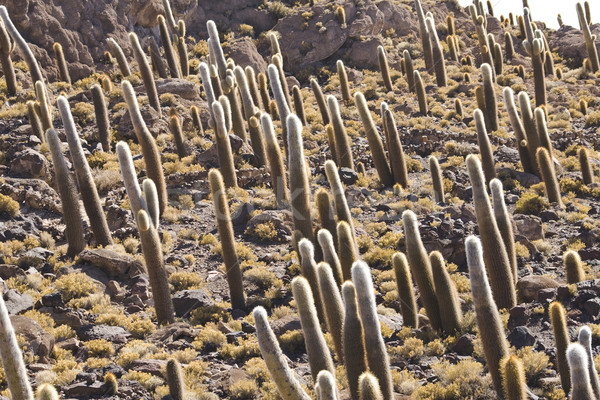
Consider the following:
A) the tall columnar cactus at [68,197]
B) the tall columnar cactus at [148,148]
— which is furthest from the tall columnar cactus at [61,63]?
the tall columnar cactus at [68,197]

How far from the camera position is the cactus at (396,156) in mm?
21391

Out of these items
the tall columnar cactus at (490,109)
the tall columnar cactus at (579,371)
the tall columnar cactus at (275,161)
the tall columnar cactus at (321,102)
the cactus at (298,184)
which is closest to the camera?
the tall columnar cactus at (579,371)

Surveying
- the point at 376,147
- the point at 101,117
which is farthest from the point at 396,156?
the point at 101,117

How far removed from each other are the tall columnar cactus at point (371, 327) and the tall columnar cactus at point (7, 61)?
19801 mm

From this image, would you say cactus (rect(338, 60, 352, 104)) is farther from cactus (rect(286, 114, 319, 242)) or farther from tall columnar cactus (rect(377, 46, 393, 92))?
cactus (rect(286, 114, 319, 242))

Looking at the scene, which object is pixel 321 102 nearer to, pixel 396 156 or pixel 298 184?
pixel 396 156

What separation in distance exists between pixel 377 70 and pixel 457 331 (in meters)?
27.2

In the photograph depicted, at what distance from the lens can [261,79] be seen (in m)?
29.0

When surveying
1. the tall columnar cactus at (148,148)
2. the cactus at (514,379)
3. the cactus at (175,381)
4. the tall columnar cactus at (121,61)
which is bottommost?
the cactus at (514,379)

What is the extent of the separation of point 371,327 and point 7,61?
21000 mm

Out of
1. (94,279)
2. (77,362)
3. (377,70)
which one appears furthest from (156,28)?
(77,362)

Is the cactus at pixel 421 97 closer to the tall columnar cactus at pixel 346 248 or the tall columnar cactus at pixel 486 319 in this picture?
the tall columnar cactus at pixel 346 248

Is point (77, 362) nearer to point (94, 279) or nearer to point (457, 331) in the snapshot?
point (94, 279)

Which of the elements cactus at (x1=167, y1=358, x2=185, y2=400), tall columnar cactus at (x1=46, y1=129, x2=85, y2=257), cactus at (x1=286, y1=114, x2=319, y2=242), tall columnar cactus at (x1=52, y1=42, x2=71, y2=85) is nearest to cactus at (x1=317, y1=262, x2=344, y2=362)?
cactus at (x1=167, y1=358, x2=185, y2=400)
